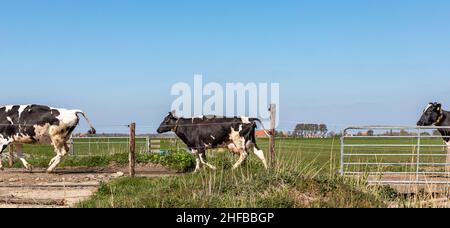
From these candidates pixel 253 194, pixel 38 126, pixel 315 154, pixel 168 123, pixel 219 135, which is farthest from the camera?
pixel 315 154

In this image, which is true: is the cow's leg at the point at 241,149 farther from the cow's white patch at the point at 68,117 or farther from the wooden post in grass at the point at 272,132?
the cow's white patch at the point at 68,117

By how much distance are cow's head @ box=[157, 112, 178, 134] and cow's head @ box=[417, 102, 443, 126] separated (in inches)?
340

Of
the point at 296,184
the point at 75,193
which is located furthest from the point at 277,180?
the point at 75,193

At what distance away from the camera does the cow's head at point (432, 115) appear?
20094mm

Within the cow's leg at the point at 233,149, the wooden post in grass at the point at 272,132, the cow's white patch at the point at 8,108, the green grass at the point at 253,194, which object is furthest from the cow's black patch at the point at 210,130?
the green grass at the point at 253,194

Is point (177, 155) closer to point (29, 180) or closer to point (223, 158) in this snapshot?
point (223, 158)

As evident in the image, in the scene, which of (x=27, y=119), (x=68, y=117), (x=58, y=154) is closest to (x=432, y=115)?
(x=68, y=117)

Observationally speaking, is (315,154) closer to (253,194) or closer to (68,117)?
(68,117)

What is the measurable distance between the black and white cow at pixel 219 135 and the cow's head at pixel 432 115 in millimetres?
7096

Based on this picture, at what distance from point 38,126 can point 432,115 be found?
13026 mm

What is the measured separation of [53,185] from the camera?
13.0 metres

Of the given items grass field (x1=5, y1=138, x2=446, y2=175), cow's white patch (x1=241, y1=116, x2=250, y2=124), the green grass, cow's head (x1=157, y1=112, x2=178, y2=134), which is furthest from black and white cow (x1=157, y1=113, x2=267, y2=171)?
the green grass

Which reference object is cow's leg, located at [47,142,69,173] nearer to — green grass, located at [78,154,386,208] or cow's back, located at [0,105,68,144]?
cow's back, located at [0,105,68,144]

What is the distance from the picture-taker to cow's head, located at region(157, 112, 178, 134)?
18.5 metres
